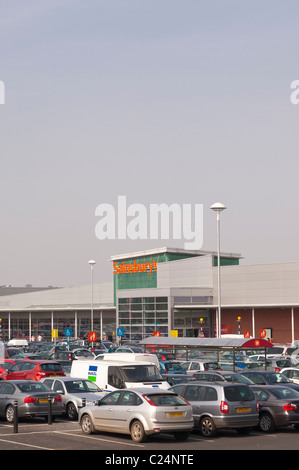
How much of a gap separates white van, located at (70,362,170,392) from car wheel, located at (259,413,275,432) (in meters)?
3.71

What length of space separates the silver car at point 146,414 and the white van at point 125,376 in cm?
473

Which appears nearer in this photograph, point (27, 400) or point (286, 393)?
point (286, 393)

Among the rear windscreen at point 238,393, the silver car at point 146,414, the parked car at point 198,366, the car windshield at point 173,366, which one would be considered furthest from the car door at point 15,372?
the rear windscreen at point 238,393

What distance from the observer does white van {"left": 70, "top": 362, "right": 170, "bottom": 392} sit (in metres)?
26.4

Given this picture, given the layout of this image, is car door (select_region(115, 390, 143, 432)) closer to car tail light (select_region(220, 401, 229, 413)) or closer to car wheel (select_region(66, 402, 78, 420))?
car tail light (select_region(220, 401, 229, 413))

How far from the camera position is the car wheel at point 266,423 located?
77.5ft

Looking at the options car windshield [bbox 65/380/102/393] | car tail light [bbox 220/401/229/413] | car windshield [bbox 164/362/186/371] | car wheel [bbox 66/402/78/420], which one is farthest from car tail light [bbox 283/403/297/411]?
car windshield [bbox 164/362/186/371]

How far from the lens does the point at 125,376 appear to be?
1044 inches

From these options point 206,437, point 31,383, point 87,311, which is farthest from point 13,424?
point 87,311

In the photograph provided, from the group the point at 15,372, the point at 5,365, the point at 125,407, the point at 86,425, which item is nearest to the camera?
the point at 125,407

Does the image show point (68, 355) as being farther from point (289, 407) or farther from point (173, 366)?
point (289, 407)

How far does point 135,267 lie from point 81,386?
5638 cm

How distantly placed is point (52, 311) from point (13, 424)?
76.1m

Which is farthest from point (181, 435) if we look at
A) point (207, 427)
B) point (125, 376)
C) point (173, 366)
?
point (173, 366)
